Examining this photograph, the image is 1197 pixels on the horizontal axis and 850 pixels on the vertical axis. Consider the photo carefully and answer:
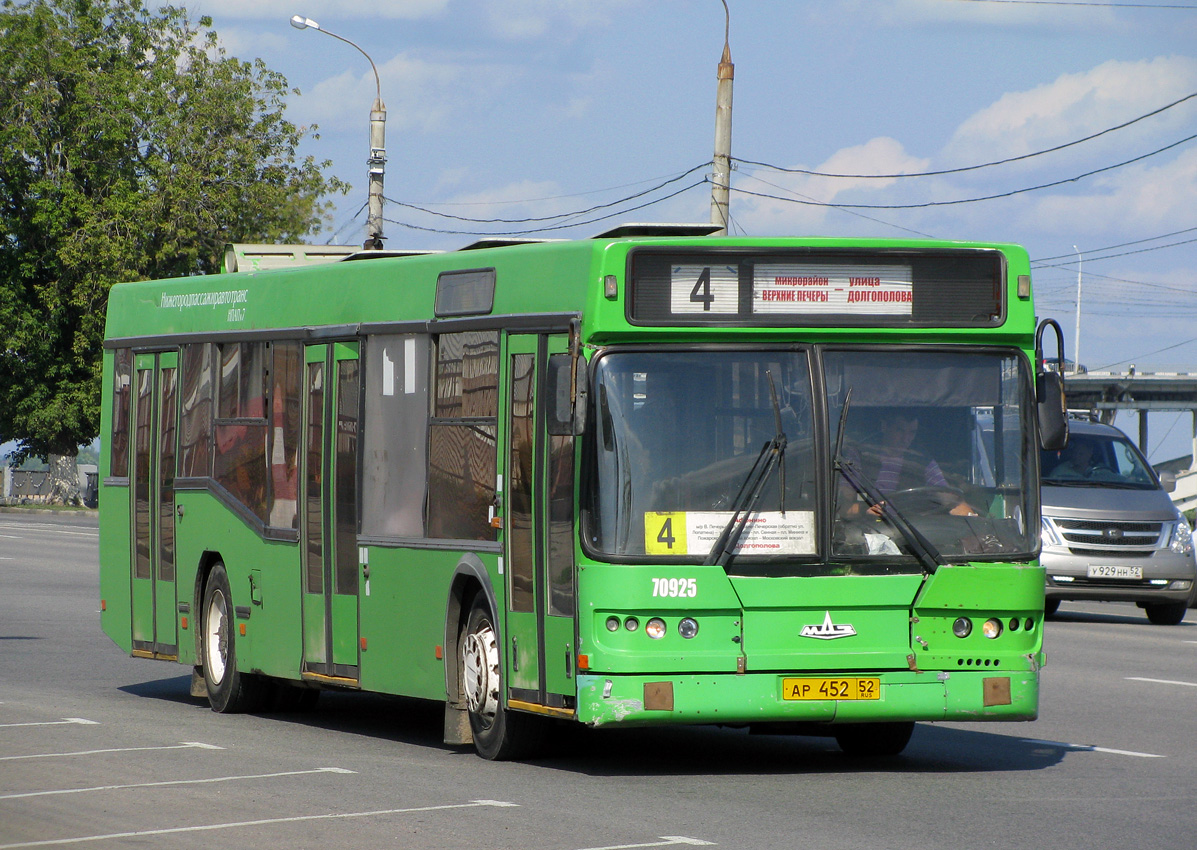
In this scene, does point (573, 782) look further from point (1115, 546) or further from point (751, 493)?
point (1115, 546)

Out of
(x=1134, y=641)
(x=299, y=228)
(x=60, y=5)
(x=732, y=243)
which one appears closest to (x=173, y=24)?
(x=60, y=5)

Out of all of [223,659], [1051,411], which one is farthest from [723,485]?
[223,659]

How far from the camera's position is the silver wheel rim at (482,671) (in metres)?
10.6

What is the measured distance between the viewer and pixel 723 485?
31.7 ft

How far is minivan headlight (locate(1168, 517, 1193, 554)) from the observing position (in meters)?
21.8

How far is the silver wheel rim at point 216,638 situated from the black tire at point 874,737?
482cm

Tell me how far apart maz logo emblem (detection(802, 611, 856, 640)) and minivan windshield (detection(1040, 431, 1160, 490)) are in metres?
13.4

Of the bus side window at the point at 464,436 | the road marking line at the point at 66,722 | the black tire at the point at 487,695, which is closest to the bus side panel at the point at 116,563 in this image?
the road marking line at the point at 66,722

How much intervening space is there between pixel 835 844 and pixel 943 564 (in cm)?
246

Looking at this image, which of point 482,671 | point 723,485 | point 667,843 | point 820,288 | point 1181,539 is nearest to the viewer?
point 667,843

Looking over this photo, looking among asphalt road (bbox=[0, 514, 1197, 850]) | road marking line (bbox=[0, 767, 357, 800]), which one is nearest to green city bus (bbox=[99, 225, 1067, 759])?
asphalt road (bbox=[0, 514, 1197, 850])

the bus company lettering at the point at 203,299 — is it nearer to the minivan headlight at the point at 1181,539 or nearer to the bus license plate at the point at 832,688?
the bus license plate at the point at 832,688

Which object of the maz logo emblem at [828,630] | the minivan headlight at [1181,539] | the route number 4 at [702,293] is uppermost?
the route number 4 at [702,293]

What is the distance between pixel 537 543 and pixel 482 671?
950 mm
